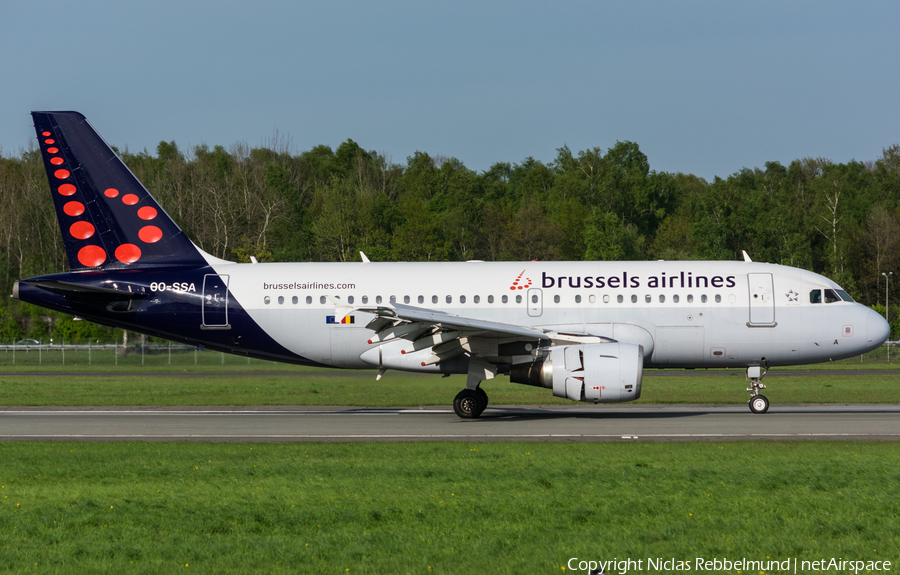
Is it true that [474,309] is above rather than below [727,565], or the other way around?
above

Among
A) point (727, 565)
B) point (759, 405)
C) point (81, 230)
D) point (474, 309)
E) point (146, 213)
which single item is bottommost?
point (727, 565)

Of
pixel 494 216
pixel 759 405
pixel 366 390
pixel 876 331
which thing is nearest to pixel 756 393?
pixel 759 405

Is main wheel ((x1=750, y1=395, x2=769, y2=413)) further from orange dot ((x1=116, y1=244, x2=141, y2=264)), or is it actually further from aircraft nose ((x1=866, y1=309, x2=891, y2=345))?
orange dot ((x1=116, y1=244, x2=141, y2=264))

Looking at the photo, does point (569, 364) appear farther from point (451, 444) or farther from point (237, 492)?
point (237, 492)

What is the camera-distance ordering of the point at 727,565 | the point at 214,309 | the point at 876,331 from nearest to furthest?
the point at 727,565 < the point at 876,331 < the point at 214,309

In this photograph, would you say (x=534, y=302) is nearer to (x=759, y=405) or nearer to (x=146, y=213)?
(x=759, y=405)

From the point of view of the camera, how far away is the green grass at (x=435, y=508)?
361 inches

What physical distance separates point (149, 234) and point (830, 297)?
1879cm

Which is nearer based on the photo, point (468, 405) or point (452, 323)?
point (452, 323)

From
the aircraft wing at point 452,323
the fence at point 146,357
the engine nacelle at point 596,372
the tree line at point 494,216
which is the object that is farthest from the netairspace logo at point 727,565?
the tree line at point 494,216

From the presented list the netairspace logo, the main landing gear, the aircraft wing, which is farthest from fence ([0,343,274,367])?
the netairspace logo

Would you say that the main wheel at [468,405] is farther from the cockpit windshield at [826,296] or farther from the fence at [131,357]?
the fence at [131,357]

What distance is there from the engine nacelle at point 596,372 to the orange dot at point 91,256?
1277 centimetres

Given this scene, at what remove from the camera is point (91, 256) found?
2467 cm
